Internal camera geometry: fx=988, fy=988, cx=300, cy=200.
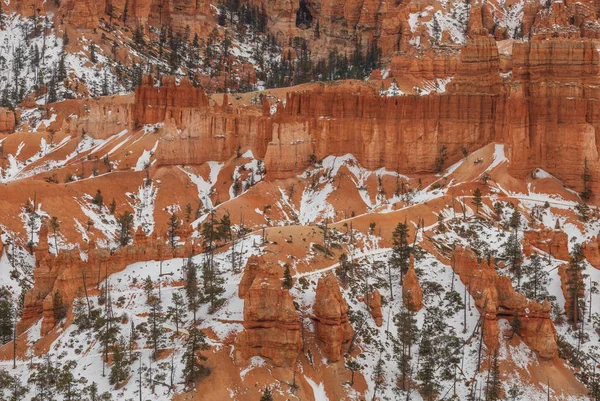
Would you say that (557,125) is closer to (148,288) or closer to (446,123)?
(446,123)

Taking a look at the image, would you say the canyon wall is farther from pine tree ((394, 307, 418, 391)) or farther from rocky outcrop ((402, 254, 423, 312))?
pine tree ((394, 307, 418, 391))

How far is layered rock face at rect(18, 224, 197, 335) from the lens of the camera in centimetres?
8690

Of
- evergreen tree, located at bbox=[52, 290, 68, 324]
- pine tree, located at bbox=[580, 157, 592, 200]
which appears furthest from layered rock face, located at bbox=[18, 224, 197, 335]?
pine tree, located at bbox=[580, 157, 592, 200]

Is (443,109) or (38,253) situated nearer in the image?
(38,253)

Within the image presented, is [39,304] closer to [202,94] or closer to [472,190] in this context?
[472,190]

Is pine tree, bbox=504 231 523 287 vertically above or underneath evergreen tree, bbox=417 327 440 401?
above

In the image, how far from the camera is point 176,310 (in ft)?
271

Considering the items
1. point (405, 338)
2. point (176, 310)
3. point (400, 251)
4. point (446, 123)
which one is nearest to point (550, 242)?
point (400, 251)

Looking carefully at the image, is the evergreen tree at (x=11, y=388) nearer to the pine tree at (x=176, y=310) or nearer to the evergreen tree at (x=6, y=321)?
the evergreen tree at (x=6, y=321)

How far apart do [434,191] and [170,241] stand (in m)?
36.7

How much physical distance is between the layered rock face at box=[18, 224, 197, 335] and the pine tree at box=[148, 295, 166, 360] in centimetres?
697

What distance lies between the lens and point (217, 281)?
8638 cm

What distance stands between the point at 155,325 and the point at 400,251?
27.4m

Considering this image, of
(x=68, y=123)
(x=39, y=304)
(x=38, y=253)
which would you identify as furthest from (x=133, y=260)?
(x=68, y=123)
